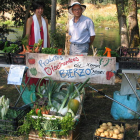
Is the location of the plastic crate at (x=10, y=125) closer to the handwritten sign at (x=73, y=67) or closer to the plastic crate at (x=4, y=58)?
the handwritten sign at (x=73, y=67)

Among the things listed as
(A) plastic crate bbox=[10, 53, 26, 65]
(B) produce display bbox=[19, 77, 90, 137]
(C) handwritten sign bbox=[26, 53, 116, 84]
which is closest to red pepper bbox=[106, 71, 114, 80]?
(C) handwritten sign bbox=[26, 53, 116, 84]

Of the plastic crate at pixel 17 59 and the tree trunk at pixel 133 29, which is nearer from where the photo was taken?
the plastic crate at pixel 17 59

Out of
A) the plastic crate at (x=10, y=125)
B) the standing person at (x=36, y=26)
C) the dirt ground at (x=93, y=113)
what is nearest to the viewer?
the plastic crate at (x=10, y=125)

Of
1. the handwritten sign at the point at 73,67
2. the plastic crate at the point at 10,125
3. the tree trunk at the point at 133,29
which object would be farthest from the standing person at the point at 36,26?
the tree trunk at the point at 133,29

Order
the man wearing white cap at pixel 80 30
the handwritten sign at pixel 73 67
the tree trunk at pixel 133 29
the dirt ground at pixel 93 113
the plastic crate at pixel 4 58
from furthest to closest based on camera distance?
the tree trunk at pixel 133 29 → the man wearing white cap at pixel 80 30 → the plastic crate at pixel 4 58 → the dirt ground at pixel 93 113 → the handwritten sign at pixel 73 67

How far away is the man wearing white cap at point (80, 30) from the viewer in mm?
3855

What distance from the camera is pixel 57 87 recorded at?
342 cm

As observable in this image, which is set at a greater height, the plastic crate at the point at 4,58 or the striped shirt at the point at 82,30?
the striped shirt at the point at 82,30

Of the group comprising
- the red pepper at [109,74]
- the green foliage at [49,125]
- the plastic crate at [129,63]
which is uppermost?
the plastic crate at [129,63]

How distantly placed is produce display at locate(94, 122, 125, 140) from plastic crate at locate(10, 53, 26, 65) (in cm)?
147

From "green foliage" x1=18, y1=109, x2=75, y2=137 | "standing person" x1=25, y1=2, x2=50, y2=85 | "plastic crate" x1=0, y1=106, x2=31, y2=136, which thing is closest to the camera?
"green foliage" x1=18, y1=109, x2=75, y2=137

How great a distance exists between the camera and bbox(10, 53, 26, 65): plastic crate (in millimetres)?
3362

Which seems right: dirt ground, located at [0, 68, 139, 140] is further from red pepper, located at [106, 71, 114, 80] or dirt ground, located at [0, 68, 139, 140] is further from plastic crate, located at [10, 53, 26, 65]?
plastic crate, located at [10, 53, 26, 65]

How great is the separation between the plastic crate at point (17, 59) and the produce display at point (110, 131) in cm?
147
